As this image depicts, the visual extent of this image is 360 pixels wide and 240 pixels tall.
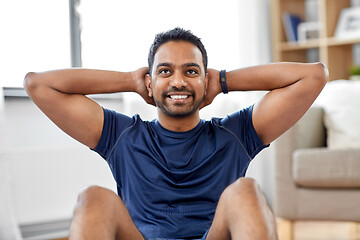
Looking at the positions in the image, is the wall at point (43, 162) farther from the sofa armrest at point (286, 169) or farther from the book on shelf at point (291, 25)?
the book on shelf at point (291, 25)

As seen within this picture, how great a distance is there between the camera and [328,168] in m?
2.25

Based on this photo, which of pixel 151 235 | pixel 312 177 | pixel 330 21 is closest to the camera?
pixel 151 235

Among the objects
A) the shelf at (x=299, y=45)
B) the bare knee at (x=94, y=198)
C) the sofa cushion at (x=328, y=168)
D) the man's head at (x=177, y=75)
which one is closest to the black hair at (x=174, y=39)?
the man's head at (x=177, y=75)

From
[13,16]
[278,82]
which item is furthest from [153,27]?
[278,82]

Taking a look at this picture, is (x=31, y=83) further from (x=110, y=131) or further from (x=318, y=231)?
(x=318, y=231)

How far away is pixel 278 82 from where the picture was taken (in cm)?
143

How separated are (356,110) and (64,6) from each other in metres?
1.66

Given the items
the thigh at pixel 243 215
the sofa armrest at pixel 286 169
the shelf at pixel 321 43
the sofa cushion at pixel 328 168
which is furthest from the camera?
the shelf at pixel 321 43

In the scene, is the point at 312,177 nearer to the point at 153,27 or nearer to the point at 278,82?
the point at 278,82

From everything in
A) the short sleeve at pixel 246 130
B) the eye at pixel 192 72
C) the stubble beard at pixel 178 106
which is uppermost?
the eye at pixel 192 72

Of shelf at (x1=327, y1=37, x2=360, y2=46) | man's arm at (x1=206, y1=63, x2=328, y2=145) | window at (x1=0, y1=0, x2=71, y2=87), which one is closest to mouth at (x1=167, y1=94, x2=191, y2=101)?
man's arm at (x1=206, y1=63, x2=328, y2=145)

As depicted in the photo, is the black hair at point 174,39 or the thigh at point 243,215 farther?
the black hair at point 174,39

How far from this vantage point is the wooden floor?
2.40m

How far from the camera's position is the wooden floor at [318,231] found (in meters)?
2.40
